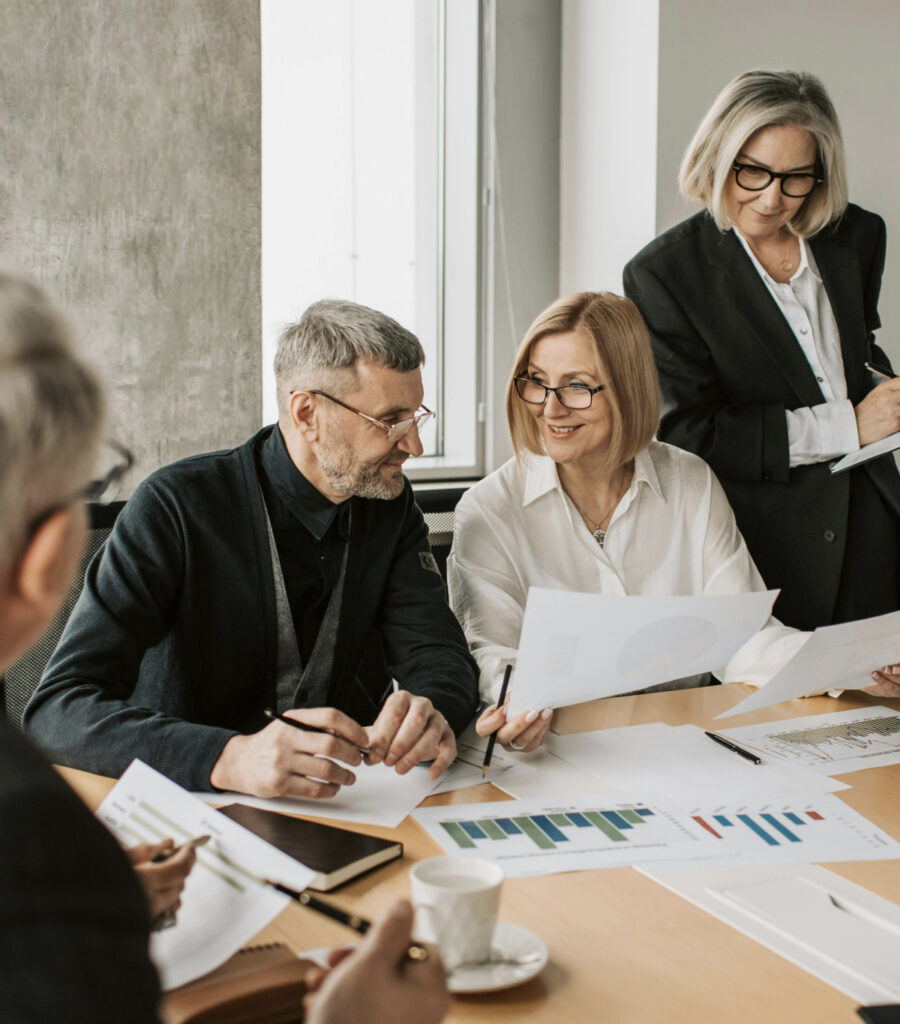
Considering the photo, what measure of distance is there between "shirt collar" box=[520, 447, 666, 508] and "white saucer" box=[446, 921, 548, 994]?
3.98 feet

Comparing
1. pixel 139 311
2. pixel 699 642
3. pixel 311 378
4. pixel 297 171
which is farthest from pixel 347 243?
pixel 699 642

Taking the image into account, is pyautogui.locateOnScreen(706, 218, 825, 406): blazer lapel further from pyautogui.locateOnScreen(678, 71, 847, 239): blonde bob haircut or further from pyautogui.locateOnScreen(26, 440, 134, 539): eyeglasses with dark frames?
pyautogui.locateOnScreen(26, 440, 134, 539): eyeglasses with dark frames

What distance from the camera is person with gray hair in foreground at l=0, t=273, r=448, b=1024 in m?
0.54

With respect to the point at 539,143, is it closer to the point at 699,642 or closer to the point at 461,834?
the point at 699,642

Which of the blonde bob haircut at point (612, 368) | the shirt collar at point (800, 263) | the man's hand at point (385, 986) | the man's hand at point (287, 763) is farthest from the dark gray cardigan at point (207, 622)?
the shirt collar at point (800, 263)

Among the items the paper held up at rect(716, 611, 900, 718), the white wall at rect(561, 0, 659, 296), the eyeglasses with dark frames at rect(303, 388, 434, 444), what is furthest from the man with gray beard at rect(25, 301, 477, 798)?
the white wall at rect(561, 0, 659, 296)

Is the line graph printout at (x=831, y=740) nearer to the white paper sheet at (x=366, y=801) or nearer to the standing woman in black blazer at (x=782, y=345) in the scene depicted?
the white paper sheet at (x=366, y=801)

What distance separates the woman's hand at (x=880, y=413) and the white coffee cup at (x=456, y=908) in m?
1.69

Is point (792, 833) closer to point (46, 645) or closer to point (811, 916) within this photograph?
point (811, 916)

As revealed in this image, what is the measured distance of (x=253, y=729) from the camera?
1743mm

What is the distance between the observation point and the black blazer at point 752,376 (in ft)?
7.81

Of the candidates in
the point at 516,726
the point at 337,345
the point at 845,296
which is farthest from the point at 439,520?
the point at 845,296

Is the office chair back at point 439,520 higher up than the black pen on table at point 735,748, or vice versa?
the office chair back at point 439,520

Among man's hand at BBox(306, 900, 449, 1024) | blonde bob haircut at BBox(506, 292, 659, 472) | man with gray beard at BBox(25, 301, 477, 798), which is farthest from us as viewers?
blonde bob haircut at BBox(506, 292, 659, 472)
